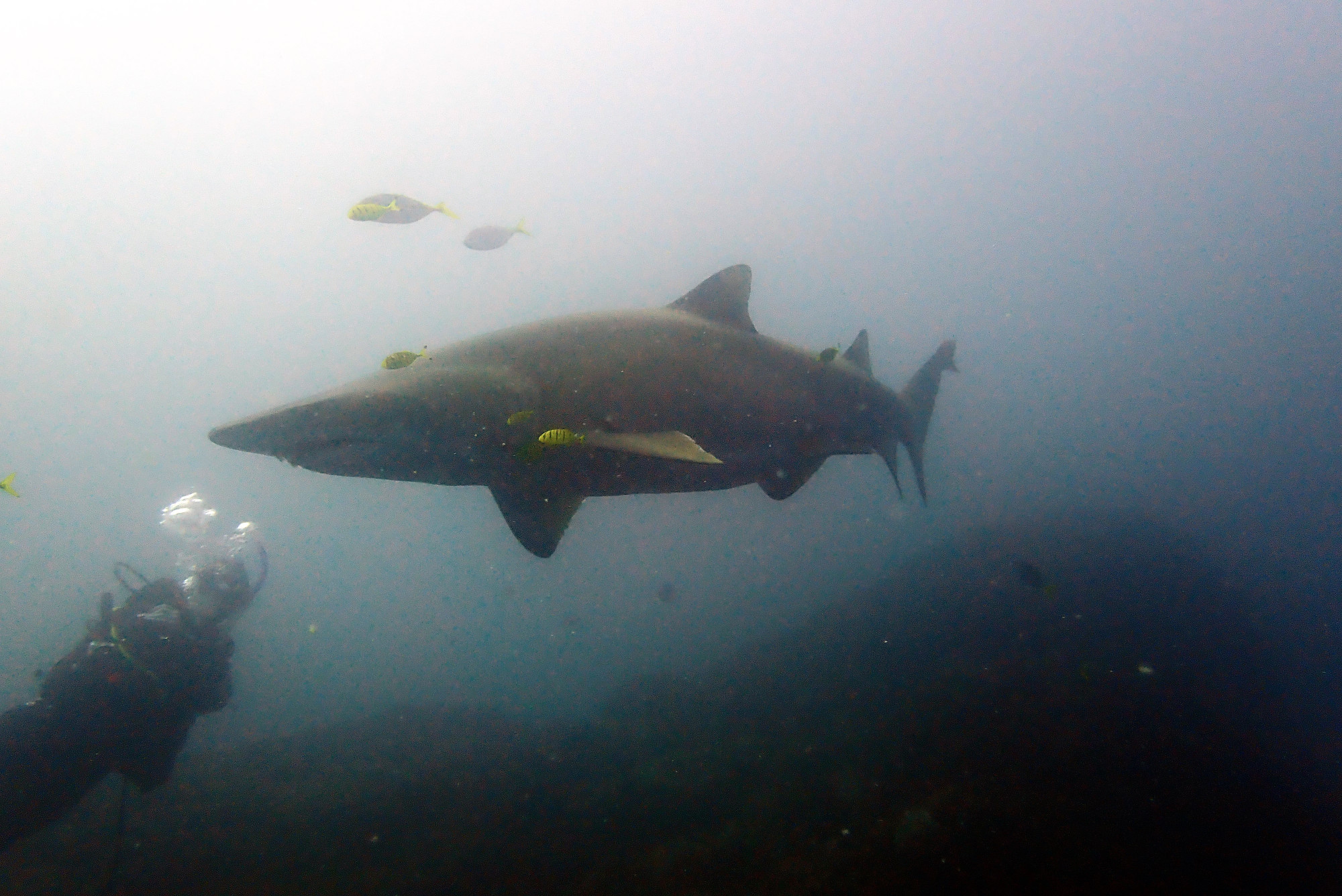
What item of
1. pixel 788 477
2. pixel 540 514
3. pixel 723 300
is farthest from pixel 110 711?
pixel 723 300

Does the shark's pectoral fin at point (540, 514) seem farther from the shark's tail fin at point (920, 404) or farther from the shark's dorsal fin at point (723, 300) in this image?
the shark's tail fin at point (920, 404)

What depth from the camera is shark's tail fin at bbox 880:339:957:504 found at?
695cm

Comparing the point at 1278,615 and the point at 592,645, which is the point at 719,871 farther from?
the point at 592,645

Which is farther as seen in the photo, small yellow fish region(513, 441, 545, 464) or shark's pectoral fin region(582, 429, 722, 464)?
small yellow fish region(513, 441, 545, 464)

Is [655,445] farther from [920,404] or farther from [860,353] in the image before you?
[920,404]

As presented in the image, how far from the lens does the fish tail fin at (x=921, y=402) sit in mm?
6988

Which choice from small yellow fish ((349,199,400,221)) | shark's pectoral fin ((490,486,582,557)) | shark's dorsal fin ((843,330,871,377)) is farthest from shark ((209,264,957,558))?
small yellow fish ((349,199,400,221))

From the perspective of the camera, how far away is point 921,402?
7637 millimetres

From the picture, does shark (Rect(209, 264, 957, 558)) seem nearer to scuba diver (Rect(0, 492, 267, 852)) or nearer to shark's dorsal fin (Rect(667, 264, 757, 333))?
shark's dorsal fin (Rect(667, 264, 757, 333))

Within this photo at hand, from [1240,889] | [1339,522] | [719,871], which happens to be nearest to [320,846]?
[719,871]

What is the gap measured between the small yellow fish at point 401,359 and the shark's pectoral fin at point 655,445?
4.21ft

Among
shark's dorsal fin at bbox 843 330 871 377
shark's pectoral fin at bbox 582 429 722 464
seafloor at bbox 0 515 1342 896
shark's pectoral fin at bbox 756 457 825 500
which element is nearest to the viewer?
shark's pectoral fin at bbox 582 429 722 464

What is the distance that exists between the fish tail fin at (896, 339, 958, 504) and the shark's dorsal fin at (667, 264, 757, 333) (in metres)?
2.88

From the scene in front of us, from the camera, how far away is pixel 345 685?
65688 millimetres
